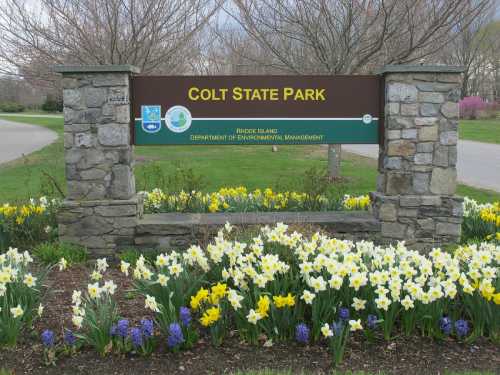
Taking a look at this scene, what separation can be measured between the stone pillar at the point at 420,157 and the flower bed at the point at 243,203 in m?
0.75

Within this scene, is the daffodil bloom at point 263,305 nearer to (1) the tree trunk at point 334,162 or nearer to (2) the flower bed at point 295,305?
(2) the flower bed at point 295,305

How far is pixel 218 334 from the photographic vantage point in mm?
3707

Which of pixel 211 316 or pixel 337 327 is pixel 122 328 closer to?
pixel 211 316

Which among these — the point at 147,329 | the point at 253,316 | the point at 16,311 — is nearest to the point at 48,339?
the point at 16,311

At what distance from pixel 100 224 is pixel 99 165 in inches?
24.6

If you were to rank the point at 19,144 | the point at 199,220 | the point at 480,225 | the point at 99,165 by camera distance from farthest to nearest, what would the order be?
the point at 19,144 < the point at 480,225 < the point at 199,220 < the point at 99,165

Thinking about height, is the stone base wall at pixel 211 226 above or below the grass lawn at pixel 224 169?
below

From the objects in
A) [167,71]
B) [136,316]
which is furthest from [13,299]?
[167,71]

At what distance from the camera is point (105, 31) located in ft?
36.2

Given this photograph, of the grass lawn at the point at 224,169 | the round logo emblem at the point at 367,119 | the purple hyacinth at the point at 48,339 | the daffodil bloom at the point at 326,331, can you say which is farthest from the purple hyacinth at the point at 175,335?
the grass lawn at the point at 224,169

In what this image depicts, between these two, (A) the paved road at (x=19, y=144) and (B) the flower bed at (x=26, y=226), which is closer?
(B) the flower bed at (x=26, y=226)

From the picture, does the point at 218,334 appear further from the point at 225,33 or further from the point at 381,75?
the point at 225,33

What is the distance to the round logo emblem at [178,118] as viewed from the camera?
6.34m

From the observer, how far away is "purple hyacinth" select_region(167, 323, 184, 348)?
11.5 feet
